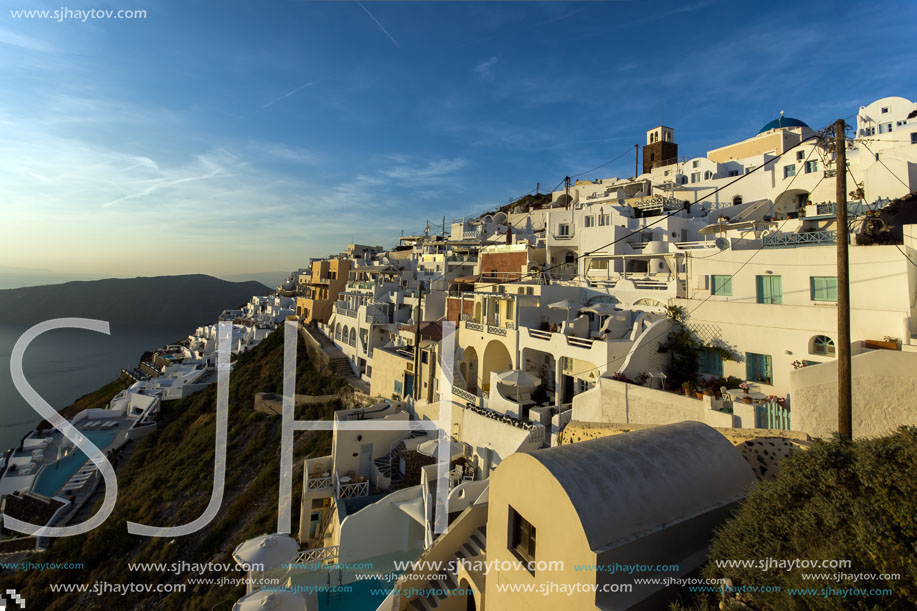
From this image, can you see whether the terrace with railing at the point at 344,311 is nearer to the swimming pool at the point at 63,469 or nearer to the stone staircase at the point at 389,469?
the stone staircase at the point at 389,469

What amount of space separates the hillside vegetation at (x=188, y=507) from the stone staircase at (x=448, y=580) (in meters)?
10.7

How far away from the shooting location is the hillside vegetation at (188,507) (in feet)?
57.9

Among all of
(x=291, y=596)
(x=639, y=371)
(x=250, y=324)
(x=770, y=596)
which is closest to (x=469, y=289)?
(x=639, y=371)

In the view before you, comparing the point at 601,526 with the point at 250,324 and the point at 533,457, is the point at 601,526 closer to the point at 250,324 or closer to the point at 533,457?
the point at 533,457

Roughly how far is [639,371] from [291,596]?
39.1ft

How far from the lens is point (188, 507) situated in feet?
71.5

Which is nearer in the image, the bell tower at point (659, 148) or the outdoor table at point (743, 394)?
the outdoor table at point (743, 394)

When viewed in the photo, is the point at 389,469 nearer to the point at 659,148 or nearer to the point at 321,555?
the point at 321,555

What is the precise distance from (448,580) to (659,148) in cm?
5061

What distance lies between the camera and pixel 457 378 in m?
19.1

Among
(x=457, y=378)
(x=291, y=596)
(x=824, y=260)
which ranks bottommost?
(x=291, y=596)

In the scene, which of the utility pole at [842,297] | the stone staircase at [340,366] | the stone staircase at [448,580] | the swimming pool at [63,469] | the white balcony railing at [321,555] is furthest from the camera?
the stone staircase at [340,366]

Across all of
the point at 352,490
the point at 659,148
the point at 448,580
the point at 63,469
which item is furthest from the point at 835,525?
the point at 659,148

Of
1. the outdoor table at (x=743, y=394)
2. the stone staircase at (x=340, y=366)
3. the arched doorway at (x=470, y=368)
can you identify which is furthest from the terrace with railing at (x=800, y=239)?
the stone staircase at (x=340, y=366)
